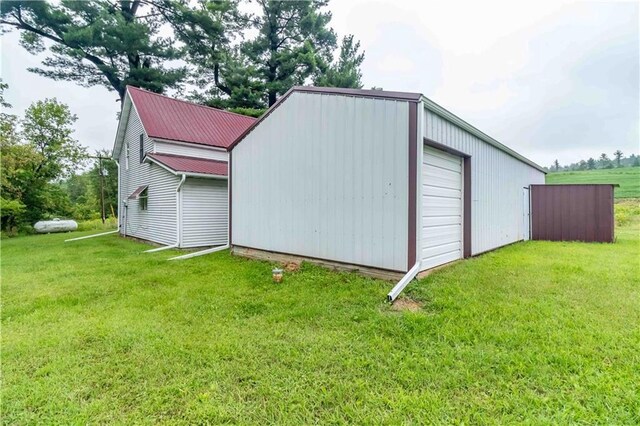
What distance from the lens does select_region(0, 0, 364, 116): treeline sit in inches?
583

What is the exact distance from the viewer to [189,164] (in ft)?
33.2

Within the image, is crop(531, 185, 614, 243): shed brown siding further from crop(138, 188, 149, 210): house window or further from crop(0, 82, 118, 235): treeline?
crop(0, 82, 118, 235): treeline

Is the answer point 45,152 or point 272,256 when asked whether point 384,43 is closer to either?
point 272,256

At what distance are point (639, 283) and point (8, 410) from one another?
7.47m

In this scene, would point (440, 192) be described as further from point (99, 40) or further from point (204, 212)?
point (99, 40)

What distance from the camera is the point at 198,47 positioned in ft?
58.4

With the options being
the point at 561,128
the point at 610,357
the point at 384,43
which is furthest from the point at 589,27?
the point at 561,128

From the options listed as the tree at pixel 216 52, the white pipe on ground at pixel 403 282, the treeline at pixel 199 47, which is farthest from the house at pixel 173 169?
the white pipe on ground at pixel 403 282

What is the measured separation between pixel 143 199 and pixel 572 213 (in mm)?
15389

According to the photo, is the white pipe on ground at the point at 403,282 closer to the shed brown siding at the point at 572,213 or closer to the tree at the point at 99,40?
the shed brown siding at the point at 572,213

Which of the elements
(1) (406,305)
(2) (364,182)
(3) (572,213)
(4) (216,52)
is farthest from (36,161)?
(3) (572,213)

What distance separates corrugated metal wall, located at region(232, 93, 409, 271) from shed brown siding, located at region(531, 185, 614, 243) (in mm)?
8749

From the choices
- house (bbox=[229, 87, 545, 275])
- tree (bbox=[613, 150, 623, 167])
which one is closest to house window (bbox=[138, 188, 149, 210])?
house (bbox=[229, 87, 545, 275])

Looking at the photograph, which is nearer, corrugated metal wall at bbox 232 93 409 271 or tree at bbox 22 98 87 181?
corrugated metal wall at bbox 232 93 409 271
